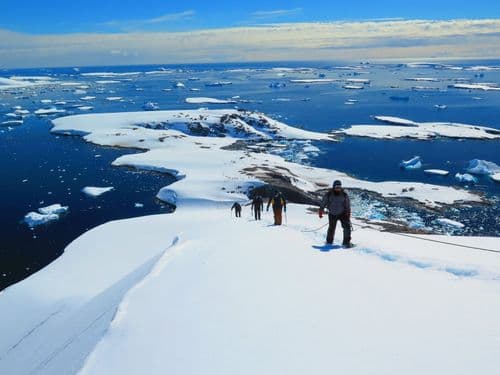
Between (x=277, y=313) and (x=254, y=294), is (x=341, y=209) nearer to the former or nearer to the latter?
(x=254, y=294)

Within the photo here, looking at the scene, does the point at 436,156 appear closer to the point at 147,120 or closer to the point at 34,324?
the point at 147,120

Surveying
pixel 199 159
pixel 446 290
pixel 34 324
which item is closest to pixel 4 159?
pixel 199 159

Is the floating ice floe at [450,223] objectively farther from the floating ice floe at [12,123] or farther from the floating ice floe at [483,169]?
the floating ice floe at [12,123]

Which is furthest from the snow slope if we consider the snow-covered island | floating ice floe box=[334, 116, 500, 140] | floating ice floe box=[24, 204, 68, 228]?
floating ice floe box=[334, 116, 500, 140]

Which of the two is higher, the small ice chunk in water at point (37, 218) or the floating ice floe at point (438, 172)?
the small ice chunk in water at point (37, 218)

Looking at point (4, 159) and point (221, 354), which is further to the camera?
point (4, 159)

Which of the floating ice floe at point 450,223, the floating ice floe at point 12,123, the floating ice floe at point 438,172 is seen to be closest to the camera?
the floating ice floe at point 450,223

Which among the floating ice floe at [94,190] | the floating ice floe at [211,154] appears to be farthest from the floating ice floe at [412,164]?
the floating ice floe at [94,190]
